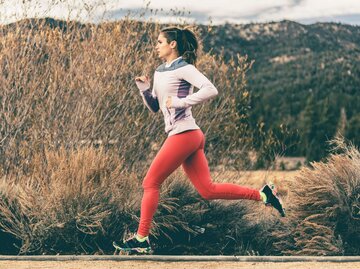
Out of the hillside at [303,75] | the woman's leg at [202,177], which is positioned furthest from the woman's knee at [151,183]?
the hillside at [303,75]

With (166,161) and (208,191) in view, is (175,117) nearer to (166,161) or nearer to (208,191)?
(166,161)

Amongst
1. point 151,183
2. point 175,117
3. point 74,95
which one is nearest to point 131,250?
point 151,183

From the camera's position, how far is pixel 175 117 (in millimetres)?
7203

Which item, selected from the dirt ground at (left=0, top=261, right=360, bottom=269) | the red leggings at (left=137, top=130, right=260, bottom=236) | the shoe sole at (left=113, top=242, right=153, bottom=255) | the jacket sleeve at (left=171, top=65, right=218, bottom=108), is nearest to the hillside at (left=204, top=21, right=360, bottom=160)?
the shoe sole at (left=113, top=242, right=153, bottom=255)

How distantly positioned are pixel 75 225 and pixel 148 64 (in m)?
4.42

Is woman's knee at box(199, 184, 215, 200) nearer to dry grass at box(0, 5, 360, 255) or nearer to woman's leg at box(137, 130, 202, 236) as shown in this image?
woman's leg at box(137, 130, 202, 236)

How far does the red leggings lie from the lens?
23.5ft

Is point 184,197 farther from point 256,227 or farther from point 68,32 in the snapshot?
point 68,32

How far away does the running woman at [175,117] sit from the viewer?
281 inches

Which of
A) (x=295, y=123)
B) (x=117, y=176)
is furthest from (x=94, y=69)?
(x=295, y=123)

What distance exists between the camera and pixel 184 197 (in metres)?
8.86

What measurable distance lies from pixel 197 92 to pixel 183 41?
653 millimetres

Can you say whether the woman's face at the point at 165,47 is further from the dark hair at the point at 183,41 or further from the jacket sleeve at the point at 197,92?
the jacket sleeve at the point at 197,92

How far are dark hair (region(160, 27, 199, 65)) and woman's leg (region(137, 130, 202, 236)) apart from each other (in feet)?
2.38
